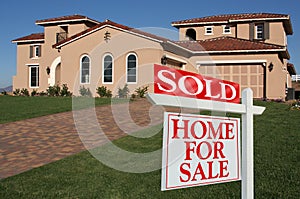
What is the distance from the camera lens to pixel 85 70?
23844 millimetres

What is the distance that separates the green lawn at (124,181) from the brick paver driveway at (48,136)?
0.58 m

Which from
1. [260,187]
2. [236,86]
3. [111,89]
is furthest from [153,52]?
[236,86]

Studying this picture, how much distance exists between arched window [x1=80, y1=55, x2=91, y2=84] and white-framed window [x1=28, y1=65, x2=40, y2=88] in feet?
36.1

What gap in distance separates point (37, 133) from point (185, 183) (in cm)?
844

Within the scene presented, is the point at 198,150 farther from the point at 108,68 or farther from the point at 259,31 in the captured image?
the point at 259,31

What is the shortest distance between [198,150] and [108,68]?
20465mm

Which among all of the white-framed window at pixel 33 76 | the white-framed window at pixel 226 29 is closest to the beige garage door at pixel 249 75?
the white-framed window at pixel 226 29

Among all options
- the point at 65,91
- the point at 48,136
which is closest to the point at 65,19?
the point at 65,91

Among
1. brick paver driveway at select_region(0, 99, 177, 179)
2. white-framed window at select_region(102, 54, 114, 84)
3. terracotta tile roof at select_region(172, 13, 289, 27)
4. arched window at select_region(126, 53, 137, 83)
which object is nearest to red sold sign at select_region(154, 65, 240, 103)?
brick paver driveway at select_region(0, 99, 177, 179)

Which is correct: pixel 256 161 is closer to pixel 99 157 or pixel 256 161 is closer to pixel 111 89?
pixel 99 157

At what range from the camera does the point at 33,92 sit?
30.2m

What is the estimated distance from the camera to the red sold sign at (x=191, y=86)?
285 cm

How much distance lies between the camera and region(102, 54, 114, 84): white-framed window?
2320 centimetres

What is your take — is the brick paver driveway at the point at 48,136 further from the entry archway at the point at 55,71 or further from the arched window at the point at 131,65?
the entry archway at the point at 55,71
